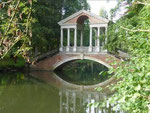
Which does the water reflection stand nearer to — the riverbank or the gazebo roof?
the riverbank

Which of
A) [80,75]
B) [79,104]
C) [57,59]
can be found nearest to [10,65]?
[57,59]

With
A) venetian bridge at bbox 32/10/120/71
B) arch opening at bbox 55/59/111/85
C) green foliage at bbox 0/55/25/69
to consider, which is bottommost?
arch opening at bbox 55/59/111/85

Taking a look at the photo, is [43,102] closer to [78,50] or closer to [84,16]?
[78,50]

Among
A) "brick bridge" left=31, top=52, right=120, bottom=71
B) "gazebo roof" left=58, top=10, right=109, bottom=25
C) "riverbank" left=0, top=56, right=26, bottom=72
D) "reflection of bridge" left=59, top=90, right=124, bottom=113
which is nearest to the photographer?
"reflection of bridge" left=59, top=90, right=124, bottom=113

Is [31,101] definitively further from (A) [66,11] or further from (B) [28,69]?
(A) [66,11]

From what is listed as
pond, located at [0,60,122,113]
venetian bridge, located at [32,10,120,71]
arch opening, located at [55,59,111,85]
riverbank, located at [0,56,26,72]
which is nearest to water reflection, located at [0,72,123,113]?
pond, located at [0,60,122,113]

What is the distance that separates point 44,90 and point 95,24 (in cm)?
1057

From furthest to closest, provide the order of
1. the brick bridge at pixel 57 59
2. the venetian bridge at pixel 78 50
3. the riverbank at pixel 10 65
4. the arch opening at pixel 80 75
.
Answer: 1. the brick bridge at pixel 57 59
2. the riverbank at pixel 10 65
3. the venetian bridge at pixel 78 50
4. the arch opening at pixel 80 75

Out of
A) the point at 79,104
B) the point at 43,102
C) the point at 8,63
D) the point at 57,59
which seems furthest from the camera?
the point at 57,59

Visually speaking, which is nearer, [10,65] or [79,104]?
[79,104]

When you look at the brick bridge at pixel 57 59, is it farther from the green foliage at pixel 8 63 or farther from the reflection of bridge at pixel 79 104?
the reflection of bridge at pixel 79 104

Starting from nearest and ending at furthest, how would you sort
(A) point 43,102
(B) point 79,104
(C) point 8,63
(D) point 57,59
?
(B) point 79,104 → (A) point 43,102 → (C) point 8,63 → (D) point 57,59

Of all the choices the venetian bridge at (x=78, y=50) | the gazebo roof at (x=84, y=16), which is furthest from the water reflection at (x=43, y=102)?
the gazebo roof at (x=84, y=16)

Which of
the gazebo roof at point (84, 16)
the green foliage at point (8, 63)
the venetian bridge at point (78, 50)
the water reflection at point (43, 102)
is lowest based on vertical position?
the water reflection at point (43, 102)
